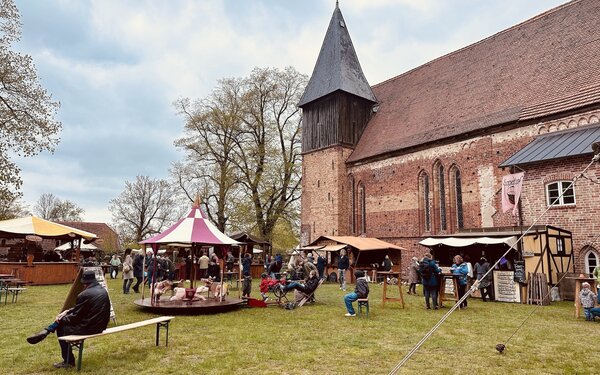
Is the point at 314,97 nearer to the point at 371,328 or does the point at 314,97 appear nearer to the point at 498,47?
the point at 498,47

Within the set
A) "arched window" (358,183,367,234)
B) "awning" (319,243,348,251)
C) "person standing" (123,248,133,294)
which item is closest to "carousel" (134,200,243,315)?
"person standing" (123,248,133,294)

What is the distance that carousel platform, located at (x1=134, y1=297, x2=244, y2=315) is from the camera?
33.4 ft

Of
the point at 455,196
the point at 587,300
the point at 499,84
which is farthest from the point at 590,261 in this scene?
the point at 499,84

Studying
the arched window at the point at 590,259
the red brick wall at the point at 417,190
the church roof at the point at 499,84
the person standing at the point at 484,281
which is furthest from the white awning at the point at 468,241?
the church roof at the point at 499,84

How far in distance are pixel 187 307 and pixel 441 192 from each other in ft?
52.9

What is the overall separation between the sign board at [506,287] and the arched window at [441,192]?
7717 mm

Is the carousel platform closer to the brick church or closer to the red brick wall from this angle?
the brick church

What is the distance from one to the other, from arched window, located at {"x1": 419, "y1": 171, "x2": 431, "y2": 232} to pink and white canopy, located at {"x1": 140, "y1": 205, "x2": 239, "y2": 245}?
1376 cm

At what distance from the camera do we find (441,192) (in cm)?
2184

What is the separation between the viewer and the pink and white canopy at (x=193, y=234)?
1122 centimetres

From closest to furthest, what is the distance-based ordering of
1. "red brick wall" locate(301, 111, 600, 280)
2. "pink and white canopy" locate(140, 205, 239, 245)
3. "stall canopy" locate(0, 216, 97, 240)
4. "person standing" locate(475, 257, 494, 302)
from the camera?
1. "pink and white canopy" locate(140, 205, 239, 245)
2. "person standing" locate(475, 257, 494, 302)
3. "red brick wall" locate(301, 111, 600, 280)
4. "stall canopy" locate(0, 216, 97, 240)

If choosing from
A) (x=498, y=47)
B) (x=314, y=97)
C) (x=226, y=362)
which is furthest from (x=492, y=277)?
(x=314, y=97)

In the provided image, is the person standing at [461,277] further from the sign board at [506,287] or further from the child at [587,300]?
the child at [587,300]

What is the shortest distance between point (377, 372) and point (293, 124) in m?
29.7
